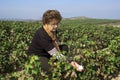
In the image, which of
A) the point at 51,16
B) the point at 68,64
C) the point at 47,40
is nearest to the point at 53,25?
the point at 51,16

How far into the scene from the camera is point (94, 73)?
18.9ft

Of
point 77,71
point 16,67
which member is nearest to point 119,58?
point 77,71

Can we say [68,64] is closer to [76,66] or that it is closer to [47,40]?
[76,66]

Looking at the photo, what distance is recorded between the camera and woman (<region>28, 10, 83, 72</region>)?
505 cm

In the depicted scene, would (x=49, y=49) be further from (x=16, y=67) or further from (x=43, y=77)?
(x=16, y=67)

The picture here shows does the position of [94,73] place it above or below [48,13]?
below

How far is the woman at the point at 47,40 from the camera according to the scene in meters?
5.05

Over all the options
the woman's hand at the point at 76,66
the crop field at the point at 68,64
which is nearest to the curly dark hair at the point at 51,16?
the crop field at the point at 68,64

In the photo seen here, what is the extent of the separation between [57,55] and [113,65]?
78.8 inches

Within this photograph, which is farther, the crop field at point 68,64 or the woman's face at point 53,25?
the woman's face at point 53,25

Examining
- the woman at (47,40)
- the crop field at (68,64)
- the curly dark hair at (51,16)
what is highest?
the curly dark hair at (51,16)

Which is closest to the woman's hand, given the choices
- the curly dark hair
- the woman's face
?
the woman's face

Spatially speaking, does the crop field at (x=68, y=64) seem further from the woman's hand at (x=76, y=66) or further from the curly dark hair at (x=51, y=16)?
the curly dark hair at (x=51, y=16)

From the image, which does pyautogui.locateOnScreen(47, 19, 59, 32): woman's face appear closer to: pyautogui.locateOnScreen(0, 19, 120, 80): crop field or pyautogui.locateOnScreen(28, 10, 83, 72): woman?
pyautogui.locateOnScreen(28, 10, 83, 72): woman
